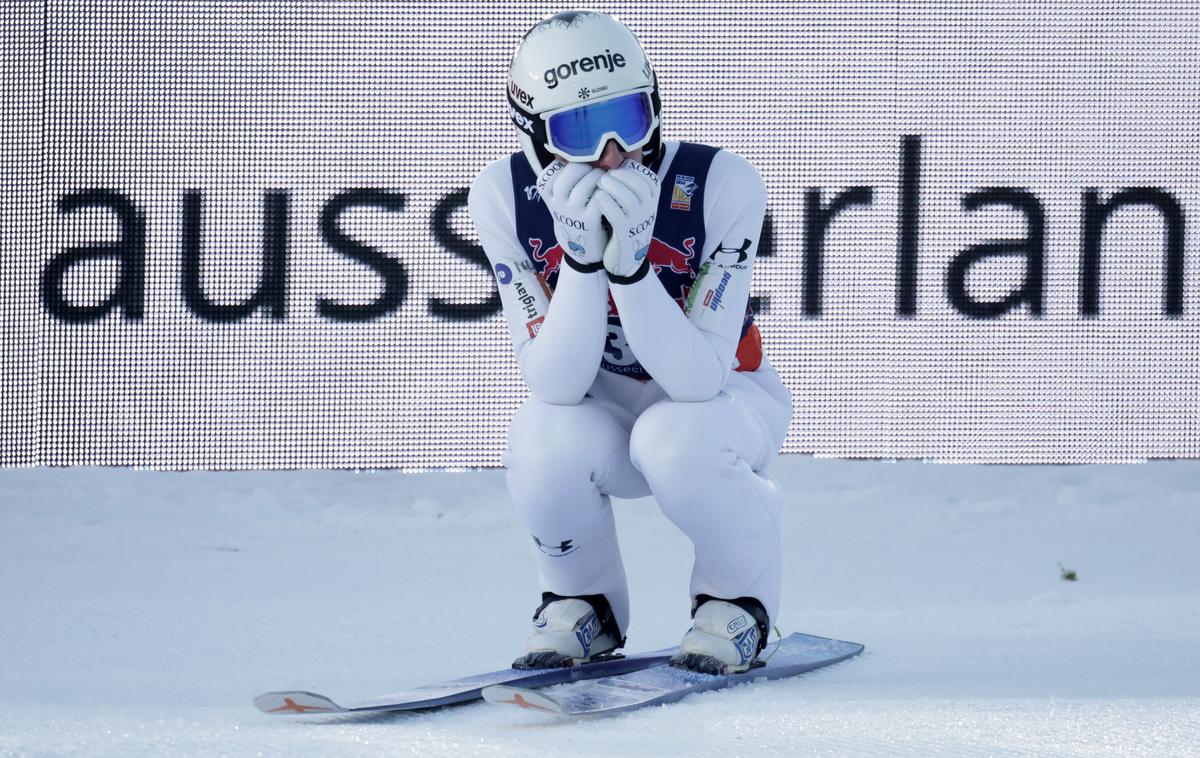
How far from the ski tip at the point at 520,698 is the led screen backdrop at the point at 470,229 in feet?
8.13

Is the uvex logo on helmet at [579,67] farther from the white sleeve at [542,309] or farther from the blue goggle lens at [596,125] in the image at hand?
the white sleeve at [542,309]

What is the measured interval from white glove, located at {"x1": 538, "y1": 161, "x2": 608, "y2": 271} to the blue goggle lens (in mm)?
39

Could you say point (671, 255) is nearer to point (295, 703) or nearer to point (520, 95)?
point (520, 95)

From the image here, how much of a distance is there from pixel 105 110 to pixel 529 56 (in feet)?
8.64

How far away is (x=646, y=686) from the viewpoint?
6.06ft

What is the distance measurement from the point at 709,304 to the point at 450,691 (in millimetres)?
614

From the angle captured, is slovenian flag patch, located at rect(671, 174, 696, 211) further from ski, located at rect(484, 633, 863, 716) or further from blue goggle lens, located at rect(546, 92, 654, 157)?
ski, located at rect(484, 633, 863, 716)

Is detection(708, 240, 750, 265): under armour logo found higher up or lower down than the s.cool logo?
lower down

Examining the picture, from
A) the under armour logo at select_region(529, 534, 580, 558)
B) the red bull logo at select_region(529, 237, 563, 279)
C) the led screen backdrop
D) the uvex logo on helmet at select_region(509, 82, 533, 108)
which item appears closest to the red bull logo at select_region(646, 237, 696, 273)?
the red bull logo at select_region(529, 237, 563, 279)

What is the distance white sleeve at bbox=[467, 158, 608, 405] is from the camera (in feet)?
6.17

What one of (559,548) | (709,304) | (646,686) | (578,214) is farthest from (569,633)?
(578,214)

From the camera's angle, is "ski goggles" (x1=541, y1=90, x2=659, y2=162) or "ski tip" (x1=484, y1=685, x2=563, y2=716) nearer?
"ski tip" (x1=484, y1=685, x2=563, y2=716)

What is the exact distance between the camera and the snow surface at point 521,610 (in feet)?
5.36

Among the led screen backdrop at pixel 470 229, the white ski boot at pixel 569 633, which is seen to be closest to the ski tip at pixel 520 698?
the white ski boot at pixel 569 633
